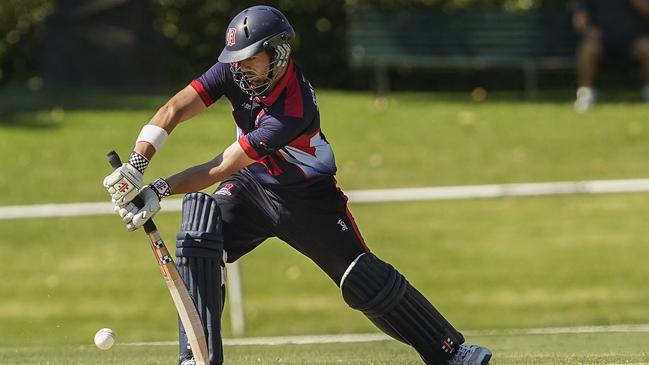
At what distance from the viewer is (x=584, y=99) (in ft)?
46.1

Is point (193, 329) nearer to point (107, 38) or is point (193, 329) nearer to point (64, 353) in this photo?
point (64, 353)

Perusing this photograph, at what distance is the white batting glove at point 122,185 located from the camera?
541cm

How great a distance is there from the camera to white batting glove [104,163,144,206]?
541 centimetres

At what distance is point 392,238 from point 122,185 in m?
5.86

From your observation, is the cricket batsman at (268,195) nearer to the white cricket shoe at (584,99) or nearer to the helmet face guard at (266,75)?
the helmet face guard at (266,75)

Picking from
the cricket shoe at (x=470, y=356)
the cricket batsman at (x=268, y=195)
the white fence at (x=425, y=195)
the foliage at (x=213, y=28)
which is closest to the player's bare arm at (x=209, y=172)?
the cricket batsman at (x=268, y=195)

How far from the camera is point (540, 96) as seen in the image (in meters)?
15.3

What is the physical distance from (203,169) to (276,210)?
1.60ft

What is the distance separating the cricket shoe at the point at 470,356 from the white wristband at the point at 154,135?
4.94ft

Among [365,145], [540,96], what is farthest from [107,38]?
[540,96]

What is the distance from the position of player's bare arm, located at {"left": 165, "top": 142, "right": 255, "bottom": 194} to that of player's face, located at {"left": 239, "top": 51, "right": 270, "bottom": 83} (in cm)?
31

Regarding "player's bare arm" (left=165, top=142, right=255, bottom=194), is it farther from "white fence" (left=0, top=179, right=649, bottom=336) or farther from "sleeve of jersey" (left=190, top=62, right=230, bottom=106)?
"white fence" (left=0, top=179, right=649, bottom=336)

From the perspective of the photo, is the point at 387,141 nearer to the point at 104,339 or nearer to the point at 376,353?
the point at 376,353

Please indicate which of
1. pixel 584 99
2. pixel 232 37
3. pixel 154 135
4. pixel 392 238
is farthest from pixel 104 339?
pixel 584 99
